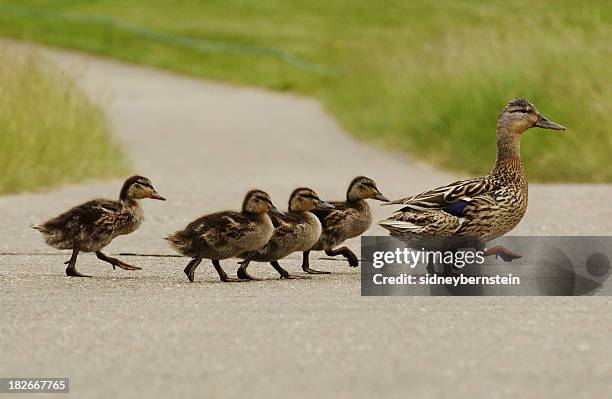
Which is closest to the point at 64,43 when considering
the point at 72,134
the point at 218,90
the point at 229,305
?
the point at 218,90

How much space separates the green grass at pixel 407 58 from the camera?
19.9m

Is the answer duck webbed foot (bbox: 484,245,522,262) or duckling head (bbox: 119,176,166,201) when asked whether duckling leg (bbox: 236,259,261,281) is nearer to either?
duckling head (bbox: 119,176,166,201)

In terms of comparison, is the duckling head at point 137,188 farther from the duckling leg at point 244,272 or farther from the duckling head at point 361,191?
the duckling head at point 361,191

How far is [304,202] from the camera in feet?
32.4

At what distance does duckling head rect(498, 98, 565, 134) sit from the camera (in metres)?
10.4

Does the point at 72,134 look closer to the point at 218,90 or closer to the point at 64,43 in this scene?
the point at 218,90

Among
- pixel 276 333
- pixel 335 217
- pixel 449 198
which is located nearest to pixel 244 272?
pixel 335 217

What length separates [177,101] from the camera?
32.2m

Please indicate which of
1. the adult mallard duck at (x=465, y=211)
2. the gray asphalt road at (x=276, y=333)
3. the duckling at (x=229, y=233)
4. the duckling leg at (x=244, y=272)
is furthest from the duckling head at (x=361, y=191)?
the duckling leg at (x=244, y=272)

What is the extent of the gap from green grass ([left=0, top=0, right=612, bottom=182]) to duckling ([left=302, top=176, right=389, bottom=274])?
810cm

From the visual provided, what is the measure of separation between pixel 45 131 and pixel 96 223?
26.6 feet

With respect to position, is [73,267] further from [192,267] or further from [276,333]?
[276,333]

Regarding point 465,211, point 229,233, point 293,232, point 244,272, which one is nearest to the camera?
point 465,211

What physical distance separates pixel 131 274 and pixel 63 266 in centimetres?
69
